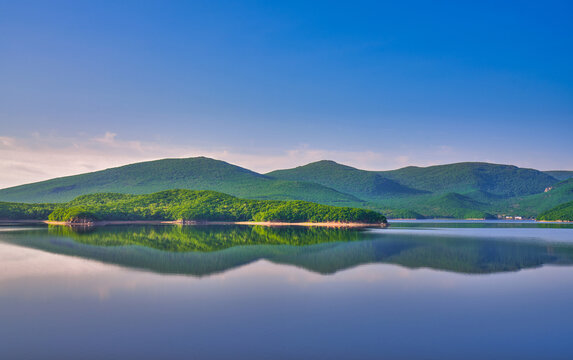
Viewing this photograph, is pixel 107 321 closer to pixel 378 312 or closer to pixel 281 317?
pixel 281 317

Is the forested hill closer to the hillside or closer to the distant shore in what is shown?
the distant shore

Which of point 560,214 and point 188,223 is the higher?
point 560,214

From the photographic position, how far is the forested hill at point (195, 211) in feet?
407

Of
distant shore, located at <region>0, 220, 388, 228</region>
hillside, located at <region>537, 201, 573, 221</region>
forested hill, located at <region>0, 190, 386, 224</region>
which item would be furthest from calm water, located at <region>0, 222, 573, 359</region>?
hillside, located at <region>537, 201, 573, 221</region>

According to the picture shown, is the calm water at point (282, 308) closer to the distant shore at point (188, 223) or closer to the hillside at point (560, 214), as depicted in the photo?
the distant shore at point (188, 223)

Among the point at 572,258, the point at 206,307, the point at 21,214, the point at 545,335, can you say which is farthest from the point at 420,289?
the point at 21,214

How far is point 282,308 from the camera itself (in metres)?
20.4

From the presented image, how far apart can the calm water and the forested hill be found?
289 feet

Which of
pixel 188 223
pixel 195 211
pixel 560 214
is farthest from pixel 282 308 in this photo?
pixel 560 214

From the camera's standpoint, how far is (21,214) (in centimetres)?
13700

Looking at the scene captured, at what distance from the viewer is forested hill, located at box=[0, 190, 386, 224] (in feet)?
407

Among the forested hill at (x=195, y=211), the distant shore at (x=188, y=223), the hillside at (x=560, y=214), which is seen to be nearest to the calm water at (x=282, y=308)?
the distant shore at (x=188, y=223)

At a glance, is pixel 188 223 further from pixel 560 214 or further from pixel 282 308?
pixel 560 214

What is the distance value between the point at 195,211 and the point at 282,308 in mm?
123595
